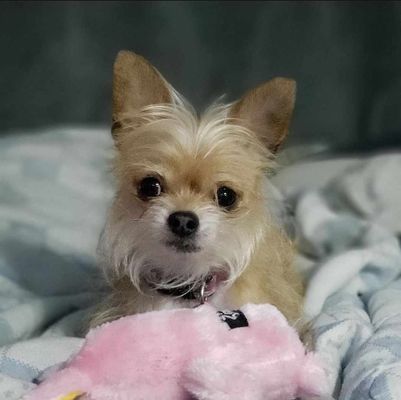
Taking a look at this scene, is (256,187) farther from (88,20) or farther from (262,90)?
(88,20)

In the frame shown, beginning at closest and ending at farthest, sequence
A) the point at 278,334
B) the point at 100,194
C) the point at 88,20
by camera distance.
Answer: the point at 278,334
the point at 100,194
the point at 88,20

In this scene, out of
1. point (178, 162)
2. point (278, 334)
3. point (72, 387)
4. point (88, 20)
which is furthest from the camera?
point (88, 20)

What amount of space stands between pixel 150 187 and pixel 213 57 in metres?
1.13

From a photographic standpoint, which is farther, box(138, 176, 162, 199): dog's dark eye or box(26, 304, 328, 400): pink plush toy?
box(138, 176, 162, 199): dog's dark eye

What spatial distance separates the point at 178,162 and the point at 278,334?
1.20ft

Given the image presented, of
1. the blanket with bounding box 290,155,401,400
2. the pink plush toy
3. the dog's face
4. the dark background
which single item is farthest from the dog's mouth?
the dark background

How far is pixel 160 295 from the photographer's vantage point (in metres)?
1.48

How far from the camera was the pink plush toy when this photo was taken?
3.69 feet

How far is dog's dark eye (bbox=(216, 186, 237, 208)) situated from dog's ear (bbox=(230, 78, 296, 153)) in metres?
0.14

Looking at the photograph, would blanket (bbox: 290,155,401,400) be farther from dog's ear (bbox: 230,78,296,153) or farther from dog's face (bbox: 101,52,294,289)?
dog's ear (bbox: 230,78,296,153)

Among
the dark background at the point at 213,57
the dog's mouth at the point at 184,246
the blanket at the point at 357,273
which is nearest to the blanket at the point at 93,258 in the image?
the blanket at the point at 357,273

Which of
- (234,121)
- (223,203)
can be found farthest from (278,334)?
(234,121)

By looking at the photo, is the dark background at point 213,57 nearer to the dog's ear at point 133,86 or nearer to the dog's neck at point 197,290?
the dog's ear at point 133,86

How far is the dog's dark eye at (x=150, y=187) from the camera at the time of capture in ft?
4.62
